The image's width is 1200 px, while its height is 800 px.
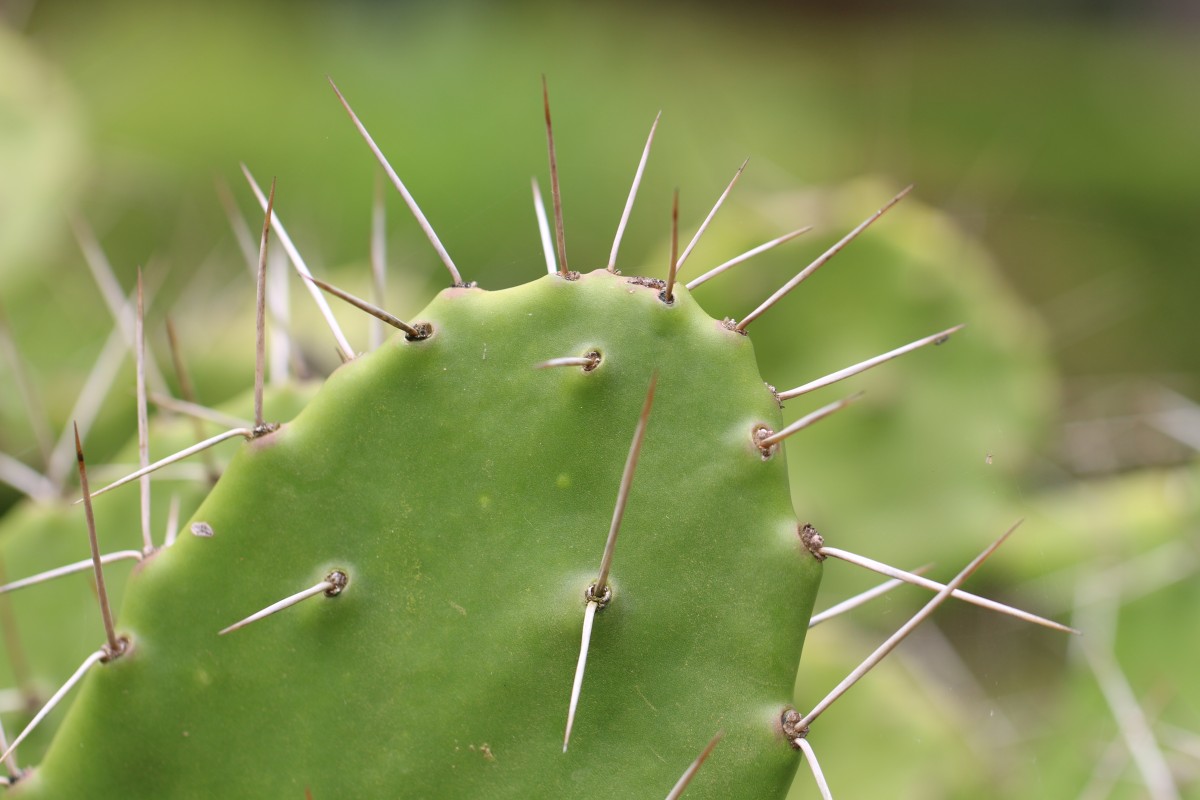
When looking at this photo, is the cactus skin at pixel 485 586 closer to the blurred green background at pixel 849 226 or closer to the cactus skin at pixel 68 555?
the blurred green background at pixel 849 226

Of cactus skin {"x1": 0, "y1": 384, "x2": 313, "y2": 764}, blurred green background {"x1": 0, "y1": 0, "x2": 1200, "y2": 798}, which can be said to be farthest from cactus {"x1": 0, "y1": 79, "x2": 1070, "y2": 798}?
cactus skin {"x1": 0, "y1": 384, "x2": 313, "y2": 764}

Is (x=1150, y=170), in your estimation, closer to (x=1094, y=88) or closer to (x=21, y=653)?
(x=1094, y=88)

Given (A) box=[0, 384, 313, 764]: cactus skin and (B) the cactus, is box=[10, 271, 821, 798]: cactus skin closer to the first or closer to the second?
(B) the cactus

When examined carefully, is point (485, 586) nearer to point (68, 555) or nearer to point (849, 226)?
point (68, 555)

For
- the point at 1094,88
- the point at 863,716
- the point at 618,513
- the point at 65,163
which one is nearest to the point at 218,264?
the point at 65,163

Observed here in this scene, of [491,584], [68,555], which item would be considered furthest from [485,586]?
[68,555]

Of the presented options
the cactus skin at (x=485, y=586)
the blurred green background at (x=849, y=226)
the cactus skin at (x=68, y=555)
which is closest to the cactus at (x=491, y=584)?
the cactus skin at (x=485, y=586)
